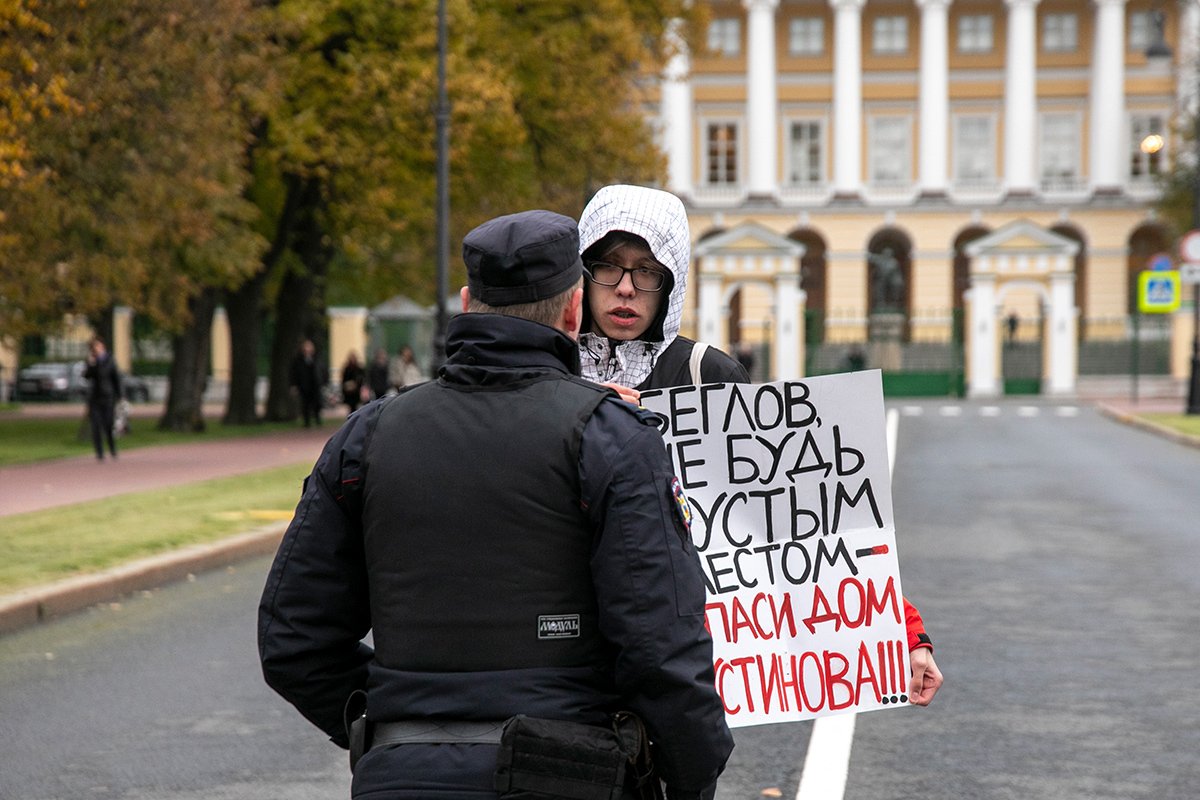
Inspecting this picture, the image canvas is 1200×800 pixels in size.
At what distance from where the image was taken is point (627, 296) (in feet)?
12.3

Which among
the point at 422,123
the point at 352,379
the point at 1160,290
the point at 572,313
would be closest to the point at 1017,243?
the point at 1160,290

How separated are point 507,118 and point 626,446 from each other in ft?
92.9

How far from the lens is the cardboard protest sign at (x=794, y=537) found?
3.63 meters

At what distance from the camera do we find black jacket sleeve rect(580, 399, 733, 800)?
2.76m

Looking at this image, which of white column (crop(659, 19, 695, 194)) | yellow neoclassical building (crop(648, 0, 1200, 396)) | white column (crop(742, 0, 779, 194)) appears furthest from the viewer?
white column (crop(742, 0, 779, 194))

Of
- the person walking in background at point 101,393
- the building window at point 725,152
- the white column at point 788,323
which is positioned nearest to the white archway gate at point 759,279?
the white column at point 788,323

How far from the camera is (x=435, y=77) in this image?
3005 centimetres

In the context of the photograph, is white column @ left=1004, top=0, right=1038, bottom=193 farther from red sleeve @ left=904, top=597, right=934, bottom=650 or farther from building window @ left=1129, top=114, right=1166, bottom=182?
red sleeve @ left=904, top=597, right=934, bottom=650

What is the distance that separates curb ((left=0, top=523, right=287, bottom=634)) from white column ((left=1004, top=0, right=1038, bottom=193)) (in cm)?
5972

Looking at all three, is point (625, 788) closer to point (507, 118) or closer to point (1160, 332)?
point (507, 118)

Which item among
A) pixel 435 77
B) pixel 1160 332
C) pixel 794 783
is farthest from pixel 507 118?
pixel 1160 332

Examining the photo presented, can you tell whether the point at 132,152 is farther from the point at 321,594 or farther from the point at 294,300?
the point at 321,594

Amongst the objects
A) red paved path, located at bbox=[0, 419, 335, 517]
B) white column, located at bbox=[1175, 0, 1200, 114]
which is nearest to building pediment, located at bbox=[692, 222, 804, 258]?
white column, located at bbox=[1175, 0, 1200, 114]

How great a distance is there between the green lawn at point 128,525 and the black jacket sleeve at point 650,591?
27.2 feet
